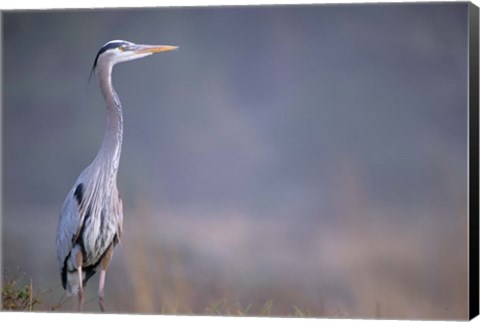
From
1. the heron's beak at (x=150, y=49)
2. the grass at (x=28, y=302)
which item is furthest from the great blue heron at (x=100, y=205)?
the grass at (x=28, y=302)

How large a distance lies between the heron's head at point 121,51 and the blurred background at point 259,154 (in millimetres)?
93

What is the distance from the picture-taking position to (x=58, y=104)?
8.38 m

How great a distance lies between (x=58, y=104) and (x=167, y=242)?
132cm

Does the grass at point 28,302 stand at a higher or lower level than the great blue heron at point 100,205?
lower

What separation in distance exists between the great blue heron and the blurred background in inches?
3.7

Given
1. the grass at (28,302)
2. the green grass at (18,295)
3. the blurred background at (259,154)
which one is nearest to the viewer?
the blurred background at (259,154)

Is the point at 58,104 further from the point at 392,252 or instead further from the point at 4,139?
the point at 392,252

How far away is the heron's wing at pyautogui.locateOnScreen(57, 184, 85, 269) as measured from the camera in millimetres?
8094

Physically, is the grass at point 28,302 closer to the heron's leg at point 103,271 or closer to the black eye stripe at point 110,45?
the heron's leg at point 103,271

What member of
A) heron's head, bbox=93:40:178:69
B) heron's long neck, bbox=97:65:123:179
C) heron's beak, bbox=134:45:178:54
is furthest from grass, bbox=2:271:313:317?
heron's beak, bbox=134:45:178:54

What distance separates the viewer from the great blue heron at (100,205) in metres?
8.07

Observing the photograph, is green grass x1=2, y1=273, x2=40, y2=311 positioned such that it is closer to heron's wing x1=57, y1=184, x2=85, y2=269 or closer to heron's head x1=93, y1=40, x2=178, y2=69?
heron's wing x1=57, y1=184, x2=85, y2=269

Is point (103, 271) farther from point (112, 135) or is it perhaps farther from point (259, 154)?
point (259, 154)

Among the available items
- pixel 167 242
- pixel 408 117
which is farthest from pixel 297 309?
pixel 408 117
